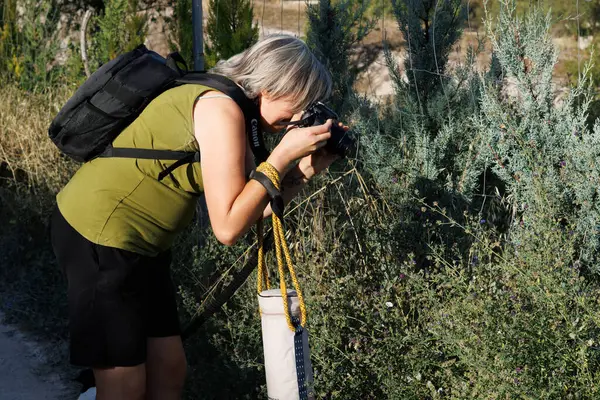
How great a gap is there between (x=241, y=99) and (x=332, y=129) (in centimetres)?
33

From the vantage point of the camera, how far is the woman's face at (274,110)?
2.65m

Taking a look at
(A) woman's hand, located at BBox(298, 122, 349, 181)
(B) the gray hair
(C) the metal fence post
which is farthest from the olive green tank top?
(C) the metal fence post

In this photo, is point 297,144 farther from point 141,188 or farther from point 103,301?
point 103,301

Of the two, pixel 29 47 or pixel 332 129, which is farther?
pixel 29 47

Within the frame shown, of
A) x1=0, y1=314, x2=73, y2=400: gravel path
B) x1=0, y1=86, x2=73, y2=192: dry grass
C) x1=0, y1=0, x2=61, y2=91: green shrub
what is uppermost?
x1=0, y1=0, x2=61, y2=91: green shrub

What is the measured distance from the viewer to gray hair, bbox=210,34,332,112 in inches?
102

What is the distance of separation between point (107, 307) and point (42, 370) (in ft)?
6.68

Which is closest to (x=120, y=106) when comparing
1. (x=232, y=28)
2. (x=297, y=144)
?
(x=297, y=144)

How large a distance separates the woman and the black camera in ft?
0.13

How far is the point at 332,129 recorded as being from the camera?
268 centimetres

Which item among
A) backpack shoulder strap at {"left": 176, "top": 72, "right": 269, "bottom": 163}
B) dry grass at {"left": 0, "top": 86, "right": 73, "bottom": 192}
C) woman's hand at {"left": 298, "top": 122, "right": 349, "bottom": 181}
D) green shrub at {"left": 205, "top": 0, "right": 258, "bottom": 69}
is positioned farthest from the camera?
green shrub at {"left": 205, "top": 0, "right": 258, "bottom": 69}

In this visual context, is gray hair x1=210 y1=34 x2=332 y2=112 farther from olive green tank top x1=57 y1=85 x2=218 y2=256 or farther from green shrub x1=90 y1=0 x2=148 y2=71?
green shrub x1=90 y1=0 x2=148 y2=71

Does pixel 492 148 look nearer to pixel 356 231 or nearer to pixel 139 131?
pixel 356 231

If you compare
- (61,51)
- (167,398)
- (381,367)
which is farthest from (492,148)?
(61,51)
